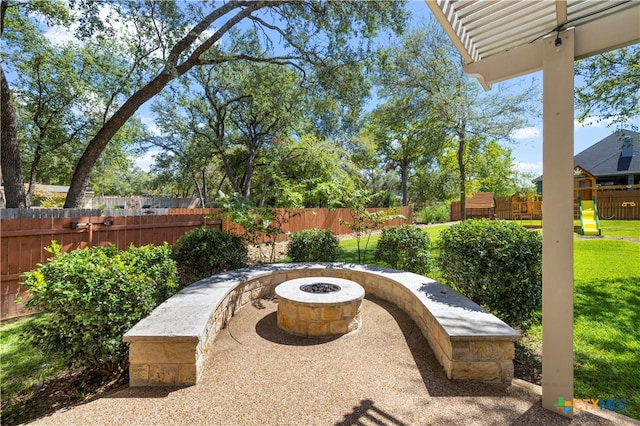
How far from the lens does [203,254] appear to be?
17.0ft

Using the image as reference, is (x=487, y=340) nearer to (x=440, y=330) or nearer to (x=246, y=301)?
(x=440, y=330)

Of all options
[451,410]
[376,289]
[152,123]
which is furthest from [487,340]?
[152,123]

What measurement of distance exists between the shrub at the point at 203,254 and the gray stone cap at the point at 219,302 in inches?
31.1

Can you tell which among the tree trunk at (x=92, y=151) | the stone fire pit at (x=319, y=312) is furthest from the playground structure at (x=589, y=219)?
the tree trunk at (x=92, y=151)

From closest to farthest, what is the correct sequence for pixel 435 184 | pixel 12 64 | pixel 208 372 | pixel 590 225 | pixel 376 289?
pixel 208 372
pixel 376 289
pixel 12 64
pixel 590 225
pixel 435 184

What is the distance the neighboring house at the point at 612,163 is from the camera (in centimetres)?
1766

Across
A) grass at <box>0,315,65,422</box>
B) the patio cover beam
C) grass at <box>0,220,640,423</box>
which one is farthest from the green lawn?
grass at <box>0,315,65,422</box>

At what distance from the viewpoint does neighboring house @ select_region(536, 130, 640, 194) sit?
17656 mm

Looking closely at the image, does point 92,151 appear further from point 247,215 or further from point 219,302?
point 219,302

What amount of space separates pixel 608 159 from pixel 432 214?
12.4m

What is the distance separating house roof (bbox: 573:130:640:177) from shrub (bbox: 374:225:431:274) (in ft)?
63.2

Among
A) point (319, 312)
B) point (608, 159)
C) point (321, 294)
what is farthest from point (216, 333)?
point (608, 159)

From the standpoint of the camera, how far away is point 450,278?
155 inches

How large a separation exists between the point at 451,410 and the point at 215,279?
140 inches
